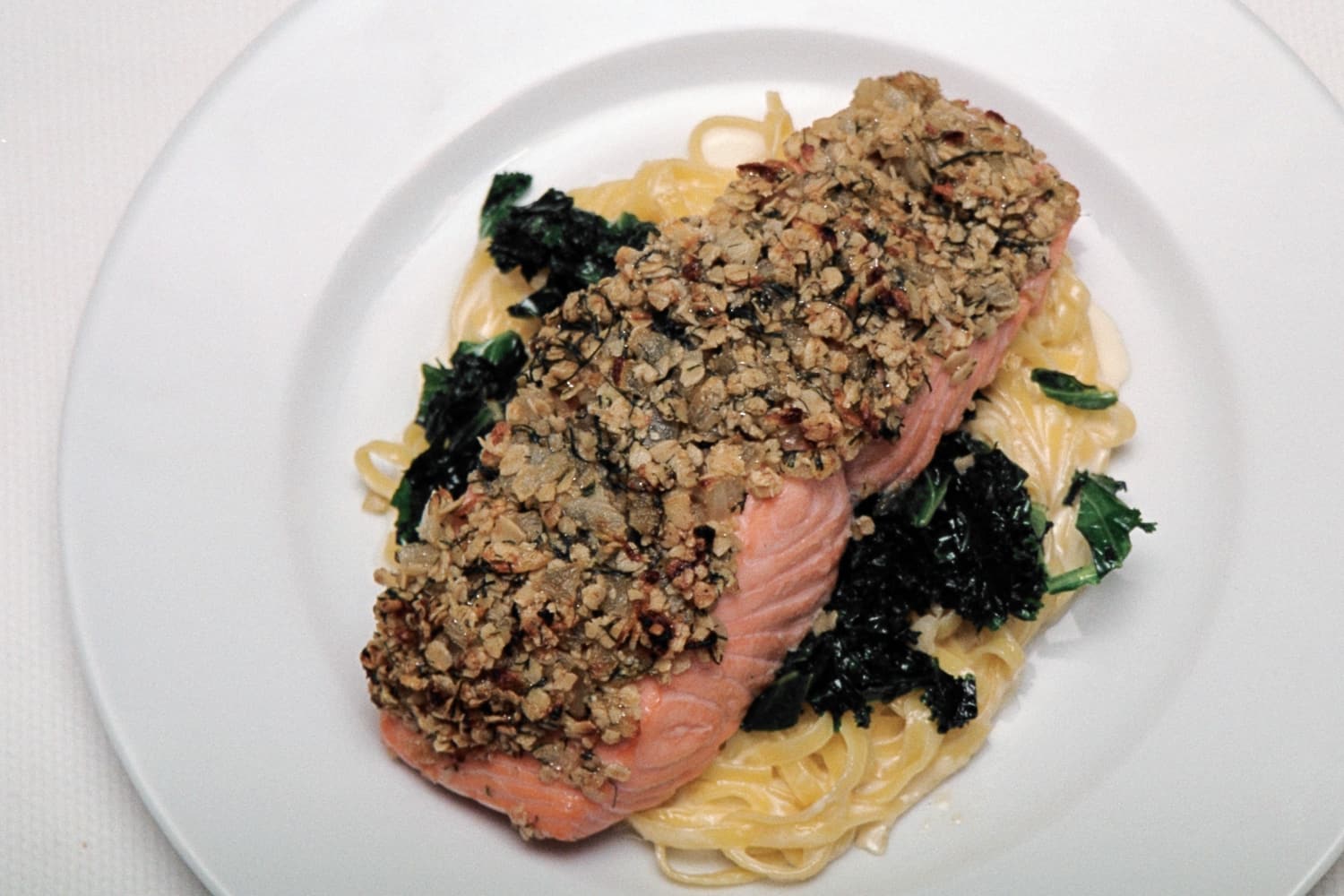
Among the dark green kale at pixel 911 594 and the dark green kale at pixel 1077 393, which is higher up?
the dark green kale at pixel 1077 393

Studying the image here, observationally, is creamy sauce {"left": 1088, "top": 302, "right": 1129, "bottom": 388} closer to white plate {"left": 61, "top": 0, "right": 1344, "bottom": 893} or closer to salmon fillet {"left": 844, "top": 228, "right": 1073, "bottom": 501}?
white plate {"left": 61, "top": 0, "right": 1344, "bottom": 893}

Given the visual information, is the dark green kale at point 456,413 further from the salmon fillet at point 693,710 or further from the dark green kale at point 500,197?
the salmon fillet at point 693,710

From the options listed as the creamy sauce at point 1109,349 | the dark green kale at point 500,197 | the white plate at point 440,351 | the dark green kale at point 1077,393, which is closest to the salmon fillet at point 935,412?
the dark green kale at point 1077,393

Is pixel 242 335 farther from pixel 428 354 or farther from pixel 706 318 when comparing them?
pixel 706 318

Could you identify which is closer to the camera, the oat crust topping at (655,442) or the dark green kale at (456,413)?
the oat crust topping at (655,442)

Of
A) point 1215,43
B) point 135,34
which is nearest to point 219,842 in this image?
point 135,34

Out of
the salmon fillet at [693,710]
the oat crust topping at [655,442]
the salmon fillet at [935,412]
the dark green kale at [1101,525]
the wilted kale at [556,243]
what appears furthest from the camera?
the wilted kale at [556,243]

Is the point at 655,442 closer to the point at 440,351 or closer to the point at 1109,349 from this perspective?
the point at 440,351
